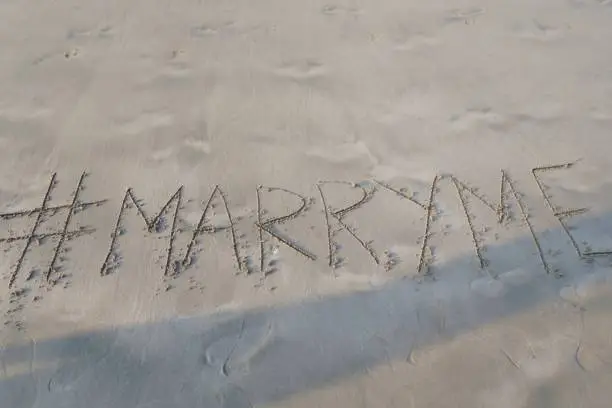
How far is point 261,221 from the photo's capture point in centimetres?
298

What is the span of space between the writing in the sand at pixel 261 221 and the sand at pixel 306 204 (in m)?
0.01

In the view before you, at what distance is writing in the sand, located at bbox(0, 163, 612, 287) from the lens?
280cm

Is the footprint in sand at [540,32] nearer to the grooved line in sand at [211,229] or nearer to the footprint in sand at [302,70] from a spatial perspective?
the footprint in sand at [302,70]

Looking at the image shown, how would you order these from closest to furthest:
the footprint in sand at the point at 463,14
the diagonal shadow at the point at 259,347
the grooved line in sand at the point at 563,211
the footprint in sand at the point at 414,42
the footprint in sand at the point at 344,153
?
the diagonal shadow at the point at 259,347 < the grooved line in sand at the point at 563,211 < the footprint in sand at the point at 344,153 < the footprint in sand at the point at 414,42 < the footprint in sand at the point at 463,14

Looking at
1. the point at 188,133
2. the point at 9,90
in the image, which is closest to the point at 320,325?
the point at 188,133

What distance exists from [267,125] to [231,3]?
1295 mm

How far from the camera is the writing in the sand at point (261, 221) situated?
280 cm

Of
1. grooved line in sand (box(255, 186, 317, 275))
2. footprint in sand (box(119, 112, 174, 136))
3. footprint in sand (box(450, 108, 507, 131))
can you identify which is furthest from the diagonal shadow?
footprint in sand (box(119, 112, 174, 136))

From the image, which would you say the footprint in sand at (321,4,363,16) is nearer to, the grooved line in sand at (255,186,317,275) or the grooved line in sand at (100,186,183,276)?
the grooved line in sand at (255,186,317,275)

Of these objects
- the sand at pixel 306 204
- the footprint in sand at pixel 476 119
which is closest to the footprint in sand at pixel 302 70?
the sand at pixel 306 204

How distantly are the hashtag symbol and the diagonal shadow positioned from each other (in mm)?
419

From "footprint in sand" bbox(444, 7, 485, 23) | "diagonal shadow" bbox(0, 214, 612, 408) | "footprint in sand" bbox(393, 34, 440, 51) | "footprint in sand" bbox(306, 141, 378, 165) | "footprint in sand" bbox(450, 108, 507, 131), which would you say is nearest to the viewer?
"diagonal shadow" bbox(0, 214, 612, 408)

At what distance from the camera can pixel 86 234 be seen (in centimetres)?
295

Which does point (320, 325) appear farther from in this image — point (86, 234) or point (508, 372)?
point (86, 234)
